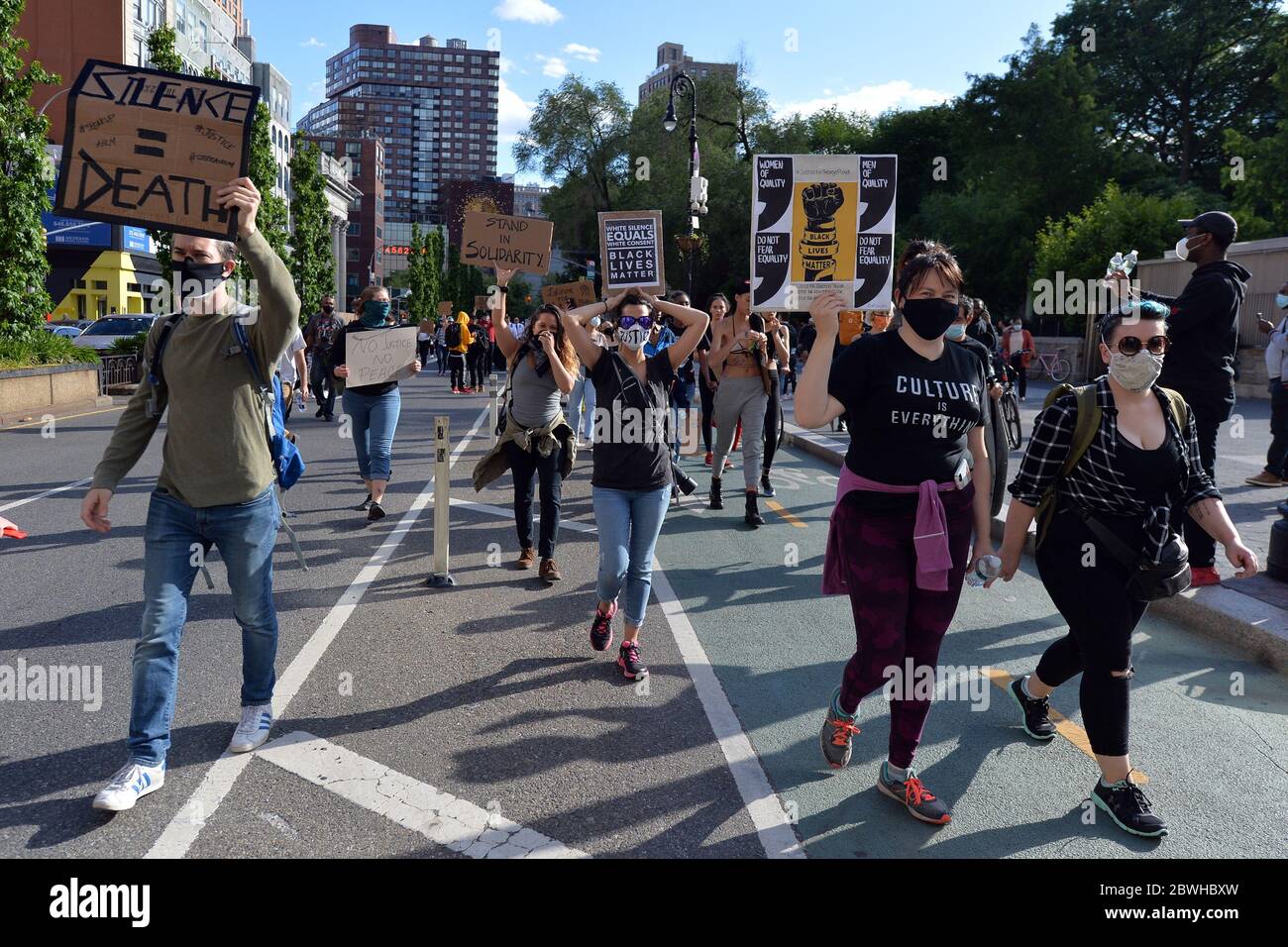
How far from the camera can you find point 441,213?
7731 inches

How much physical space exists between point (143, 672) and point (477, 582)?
11.8ft

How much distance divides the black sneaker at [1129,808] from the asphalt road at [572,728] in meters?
0.06

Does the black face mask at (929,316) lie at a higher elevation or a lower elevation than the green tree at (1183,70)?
lower

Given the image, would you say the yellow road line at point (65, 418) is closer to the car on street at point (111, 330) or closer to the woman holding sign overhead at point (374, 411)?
the car on street at point (111, 330)

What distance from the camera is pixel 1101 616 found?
3.74 metres

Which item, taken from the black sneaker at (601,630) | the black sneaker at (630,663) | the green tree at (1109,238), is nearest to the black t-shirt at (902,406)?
the black sneaker at (630,663)

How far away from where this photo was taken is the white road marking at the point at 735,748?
3602 mm

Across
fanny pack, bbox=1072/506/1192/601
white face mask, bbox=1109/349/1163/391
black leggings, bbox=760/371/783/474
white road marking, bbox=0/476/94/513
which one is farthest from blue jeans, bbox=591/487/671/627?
white road marking, bbox=0/476/94/513

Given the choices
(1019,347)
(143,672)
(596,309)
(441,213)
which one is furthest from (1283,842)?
(441,213)

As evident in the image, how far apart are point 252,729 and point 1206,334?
607cm

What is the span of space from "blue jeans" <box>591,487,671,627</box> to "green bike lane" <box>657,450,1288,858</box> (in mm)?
607

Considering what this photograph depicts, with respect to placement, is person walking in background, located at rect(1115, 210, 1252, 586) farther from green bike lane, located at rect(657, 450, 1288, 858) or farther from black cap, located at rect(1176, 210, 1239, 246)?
green bike lane, located at rect(657, 450, 1288, 858)

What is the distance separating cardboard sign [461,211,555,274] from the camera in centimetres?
766

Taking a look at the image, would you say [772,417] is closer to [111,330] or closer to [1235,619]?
[1235,619]
